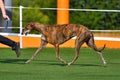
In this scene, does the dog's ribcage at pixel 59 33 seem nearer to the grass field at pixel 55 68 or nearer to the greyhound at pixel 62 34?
the greyhound at pixel 62 34

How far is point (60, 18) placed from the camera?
2053cm

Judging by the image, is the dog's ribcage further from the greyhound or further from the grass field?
the grass field

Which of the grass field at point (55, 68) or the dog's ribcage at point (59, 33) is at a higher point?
the dog's ribcage at point (59, 33)

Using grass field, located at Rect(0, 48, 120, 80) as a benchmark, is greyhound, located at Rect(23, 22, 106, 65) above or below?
above

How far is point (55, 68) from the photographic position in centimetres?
1271

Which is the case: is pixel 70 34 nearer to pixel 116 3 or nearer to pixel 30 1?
pixel 116 3

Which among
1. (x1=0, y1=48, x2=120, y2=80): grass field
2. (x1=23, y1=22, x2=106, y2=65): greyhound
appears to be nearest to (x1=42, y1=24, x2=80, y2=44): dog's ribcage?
(x1=23, y1=22, x2=106, y2=65): greyhound

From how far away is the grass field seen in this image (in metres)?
11.1

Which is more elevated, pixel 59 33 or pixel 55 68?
pixel 59 33

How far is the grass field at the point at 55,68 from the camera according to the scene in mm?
11109

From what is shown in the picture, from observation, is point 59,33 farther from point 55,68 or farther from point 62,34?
point 55,68

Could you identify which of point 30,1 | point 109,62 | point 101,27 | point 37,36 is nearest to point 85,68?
point 109,62

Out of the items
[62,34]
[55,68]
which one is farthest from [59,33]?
[55,68]

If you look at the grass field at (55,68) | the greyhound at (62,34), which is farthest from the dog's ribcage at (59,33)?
the grass field at (55,68)
